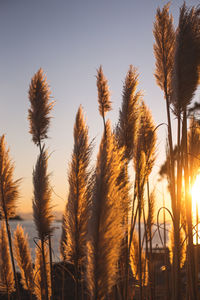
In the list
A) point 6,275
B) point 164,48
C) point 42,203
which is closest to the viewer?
point 164,48

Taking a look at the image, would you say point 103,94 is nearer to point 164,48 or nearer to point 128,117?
point 128,117

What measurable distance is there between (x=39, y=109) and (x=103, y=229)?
1.89 metres

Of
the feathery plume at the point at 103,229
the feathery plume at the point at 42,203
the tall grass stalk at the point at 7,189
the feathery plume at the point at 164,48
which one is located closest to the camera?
the feathery plume at the point at 103,229

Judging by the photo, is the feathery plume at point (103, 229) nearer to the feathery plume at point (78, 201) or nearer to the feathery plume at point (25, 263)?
the feathery plume at point (78, 201)

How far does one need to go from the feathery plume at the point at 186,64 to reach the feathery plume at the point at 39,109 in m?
1.47

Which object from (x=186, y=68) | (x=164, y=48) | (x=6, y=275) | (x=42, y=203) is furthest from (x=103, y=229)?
(x=6, y=275)

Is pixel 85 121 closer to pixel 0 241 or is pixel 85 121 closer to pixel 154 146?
pixel 154 146

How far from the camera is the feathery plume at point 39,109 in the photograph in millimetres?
3115

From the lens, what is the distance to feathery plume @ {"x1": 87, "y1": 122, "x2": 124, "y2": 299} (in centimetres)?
147

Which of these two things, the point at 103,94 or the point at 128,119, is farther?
the point at 103,94

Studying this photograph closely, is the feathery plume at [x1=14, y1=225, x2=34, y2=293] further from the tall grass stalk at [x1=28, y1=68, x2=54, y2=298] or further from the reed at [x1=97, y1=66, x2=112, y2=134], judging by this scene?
the reed at [x1=97, y1=66, x2=112, y2=134]

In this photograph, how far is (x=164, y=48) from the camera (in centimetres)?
239

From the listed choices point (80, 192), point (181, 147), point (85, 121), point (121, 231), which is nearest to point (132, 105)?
point (85, 121)

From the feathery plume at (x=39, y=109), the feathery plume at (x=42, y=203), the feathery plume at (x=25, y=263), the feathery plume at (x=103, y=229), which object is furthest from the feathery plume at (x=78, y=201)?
the feathery plume at (x=25, y=263)
